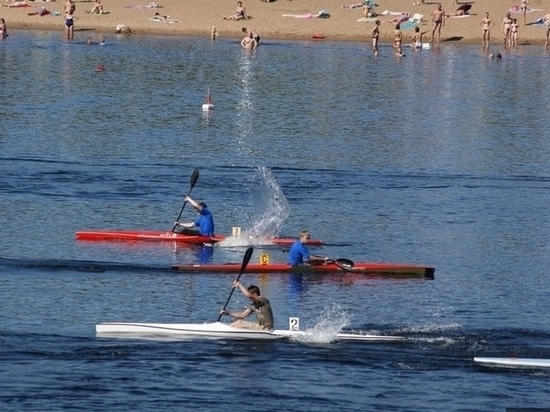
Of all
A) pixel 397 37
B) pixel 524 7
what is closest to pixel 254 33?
pixel 397 37

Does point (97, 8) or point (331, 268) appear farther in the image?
point (97, 8)

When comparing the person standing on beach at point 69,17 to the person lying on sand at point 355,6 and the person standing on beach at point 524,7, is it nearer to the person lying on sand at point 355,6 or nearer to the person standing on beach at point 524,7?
the person lying on sand at point 355,6

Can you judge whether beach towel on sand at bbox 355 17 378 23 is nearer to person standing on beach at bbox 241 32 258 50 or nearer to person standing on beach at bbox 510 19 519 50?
person standing on beach at bbox 241 32 258 50

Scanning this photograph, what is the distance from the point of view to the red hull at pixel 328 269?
33344 mm

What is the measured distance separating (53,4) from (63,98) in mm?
28731

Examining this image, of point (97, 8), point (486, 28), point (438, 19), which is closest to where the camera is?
point (438, 19)

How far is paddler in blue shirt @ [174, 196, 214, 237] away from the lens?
3628 cm

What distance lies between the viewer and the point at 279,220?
3944cm

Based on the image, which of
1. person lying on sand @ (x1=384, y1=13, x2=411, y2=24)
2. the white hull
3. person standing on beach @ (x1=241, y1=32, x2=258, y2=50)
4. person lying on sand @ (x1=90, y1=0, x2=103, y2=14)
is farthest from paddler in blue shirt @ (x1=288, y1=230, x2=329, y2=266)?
person lying on sand @ (x1=90, y1=0, x2=103, y2=14)

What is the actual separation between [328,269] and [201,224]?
445cm

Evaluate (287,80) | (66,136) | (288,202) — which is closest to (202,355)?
(288,202)

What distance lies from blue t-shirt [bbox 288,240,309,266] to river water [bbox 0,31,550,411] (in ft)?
2.16

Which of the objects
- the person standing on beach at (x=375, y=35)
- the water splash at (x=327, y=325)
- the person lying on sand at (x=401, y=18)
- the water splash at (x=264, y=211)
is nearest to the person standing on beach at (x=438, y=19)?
the person lying on sand at (x=401, y=18)

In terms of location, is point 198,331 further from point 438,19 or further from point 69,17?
point 69,17
